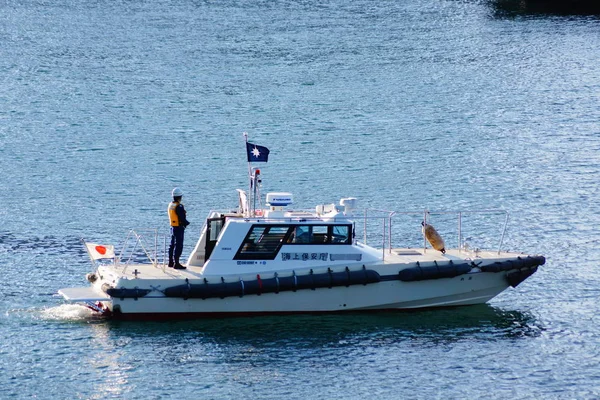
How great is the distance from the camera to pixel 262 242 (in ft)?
93.0

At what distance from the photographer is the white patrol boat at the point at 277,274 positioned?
1099 inches

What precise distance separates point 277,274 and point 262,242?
85 centimetres

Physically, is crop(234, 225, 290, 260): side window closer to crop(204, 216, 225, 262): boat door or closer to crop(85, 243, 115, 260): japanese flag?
crop(204, 216, 225, 262): boat door

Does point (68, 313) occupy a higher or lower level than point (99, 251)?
lower

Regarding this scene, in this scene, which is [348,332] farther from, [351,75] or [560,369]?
[351,75]

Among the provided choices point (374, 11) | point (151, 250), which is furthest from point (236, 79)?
point (151, 250)

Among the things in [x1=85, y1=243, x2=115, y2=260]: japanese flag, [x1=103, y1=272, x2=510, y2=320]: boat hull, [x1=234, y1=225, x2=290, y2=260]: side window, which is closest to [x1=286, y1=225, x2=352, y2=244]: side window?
[x1=234, y1=225, x2=290, y2=260]: side window

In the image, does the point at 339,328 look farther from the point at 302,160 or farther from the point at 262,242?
the point at 302,160

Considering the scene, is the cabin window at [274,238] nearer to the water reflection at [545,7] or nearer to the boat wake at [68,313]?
the boat wake at [68,313]

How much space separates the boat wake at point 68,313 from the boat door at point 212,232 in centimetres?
323

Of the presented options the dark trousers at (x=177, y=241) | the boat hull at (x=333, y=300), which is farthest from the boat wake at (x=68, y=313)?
the dark trousers at (x=177, y=241)

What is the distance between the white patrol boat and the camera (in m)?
27.9

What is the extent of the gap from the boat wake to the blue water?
3.2 inches

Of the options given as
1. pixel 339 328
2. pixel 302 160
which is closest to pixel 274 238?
pixel 339 328
